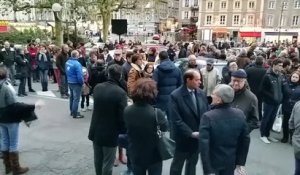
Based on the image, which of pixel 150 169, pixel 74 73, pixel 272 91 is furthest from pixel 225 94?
pixel 74 73

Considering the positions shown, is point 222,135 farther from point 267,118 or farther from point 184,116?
point 267,118

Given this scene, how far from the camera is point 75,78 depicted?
9328 mm

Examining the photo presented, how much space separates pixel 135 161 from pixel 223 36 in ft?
222

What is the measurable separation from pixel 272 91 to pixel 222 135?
13.3 ft

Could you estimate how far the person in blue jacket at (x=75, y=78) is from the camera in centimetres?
928

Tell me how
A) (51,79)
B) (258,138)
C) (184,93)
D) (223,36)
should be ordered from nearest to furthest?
(184,93)
(258,138)
(51,79)
(223,36)

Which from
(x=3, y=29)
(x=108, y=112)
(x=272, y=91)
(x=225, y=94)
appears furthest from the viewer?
(x=3, y=29)

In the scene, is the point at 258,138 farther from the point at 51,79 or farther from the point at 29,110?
the point at 51,79

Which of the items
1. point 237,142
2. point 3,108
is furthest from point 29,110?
point 237,142

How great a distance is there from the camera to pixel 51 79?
1677cm

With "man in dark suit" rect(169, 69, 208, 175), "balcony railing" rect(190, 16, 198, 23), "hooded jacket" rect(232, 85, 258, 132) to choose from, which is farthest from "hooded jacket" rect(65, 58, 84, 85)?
"balcony railing" rect(190, 16, 198, 23)

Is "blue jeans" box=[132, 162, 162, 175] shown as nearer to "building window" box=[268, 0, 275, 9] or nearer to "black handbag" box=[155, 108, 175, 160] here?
"black handbag" box=[155, 108, 175, 160]

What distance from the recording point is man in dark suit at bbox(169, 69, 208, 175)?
185 inches

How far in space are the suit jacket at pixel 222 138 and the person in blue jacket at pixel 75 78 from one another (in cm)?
587
